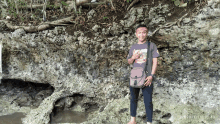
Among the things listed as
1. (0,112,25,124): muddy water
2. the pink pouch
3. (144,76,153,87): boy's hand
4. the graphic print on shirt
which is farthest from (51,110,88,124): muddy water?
the graphic print on shirt

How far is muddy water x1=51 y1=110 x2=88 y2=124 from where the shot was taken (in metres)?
4.12

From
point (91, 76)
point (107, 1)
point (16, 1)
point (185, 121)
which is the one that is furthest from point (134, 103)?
point (16, 1)

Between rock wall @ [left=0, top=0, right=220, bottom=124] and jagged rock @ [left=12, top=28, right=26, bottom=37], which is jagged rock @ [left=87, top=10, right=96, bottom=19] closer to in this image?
rock wall @ [left=0, top=0, right=220, bottom=124]

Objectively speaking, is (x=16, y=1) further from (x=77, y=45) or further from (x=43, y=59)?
(x=77, y=45)

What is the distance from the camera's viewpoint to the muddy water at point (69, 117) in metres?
4.12

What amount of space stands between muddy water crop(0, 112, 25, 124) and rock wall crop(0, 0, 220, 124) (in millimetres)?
300

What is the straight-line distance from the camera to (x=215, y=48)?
3.08 metres

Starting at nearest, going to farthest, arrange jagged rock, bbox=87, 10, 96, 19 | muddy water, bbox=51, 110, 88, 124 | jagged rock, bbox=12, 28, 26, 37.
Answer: muddy water, bbox=51, 110, 88, 124 → jagged rock, bbox=87, 10, 96, 19 → jagged rock, bbox=12, 28, 26, 37

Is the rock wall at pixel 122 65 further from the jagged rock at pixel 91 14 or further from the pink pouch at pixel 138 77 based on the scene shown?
the pink pouch at pixel 138 77

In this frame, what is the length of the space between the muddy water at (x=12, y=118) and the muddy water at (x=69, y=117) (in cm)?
104

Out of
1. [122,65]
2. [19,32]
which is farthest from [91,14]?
[19,32]

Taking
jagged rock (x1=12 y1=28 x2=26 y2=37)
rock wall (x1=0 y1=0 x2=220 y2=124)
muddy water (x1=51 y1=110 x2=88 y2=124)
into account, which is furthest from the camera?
jagged rock (x1=12 y1=28 x2=26 y2=37)

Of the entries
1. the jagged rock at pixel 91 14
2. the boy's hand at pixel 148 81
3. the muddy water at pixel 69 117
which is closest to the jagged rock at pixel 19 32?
the jagged rock at pixel 91 14

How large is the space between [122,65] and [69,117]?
7.45 feet
